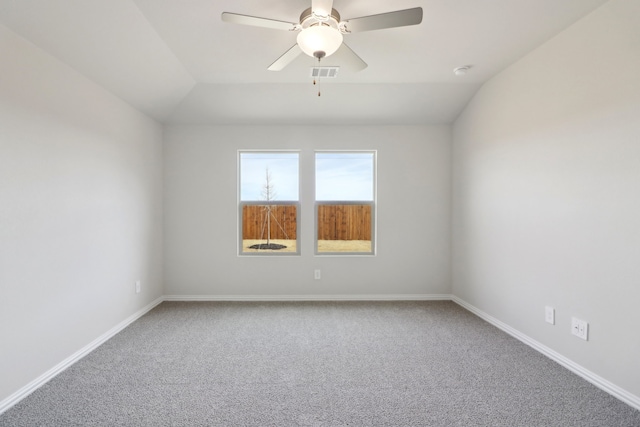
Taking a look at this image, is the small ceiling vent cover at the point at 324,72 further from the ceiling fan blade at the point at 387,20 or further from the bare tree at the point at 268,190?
the bare tree at the point at 268,190

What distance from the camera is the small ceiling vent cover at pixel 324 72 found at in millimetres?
2791

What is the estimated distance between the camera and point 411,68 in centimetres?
286

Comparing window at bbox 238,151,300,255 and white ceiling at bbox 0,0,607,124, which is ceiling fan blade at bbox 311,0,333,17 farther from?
window at bbox 238,151,300,255

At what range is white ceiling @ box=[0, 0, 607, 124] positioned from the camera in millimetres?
1961

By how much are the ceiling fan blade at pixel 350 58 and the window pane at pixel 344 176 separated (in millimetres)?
1803

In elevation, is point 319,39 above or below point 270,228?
above

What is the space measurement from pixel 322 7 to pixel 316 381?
230 cm

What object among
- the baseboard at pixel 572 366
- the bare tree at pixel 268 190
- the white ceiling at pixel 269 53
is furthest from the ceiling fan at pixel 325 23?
the baseboard at pixel 572 366

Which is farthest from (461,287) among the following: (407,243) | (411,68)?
(411,68)

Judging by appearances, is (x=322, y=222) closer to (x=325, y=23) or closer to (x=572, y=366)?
(x=325, y=23)

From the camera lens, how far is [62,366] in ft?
7.13

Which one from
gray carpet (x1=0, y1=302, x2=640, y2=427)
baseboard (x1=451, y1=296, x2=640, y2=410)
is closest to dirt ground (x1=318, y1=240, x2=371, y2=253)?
gray carpet (x1=0, y1=302, x2=640, y2=427)

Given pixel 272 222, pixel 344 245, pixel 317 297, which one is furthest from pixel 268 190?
pixel 317 297

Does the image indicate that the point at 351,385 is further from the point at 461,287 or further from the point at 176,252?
the point at 176,252
